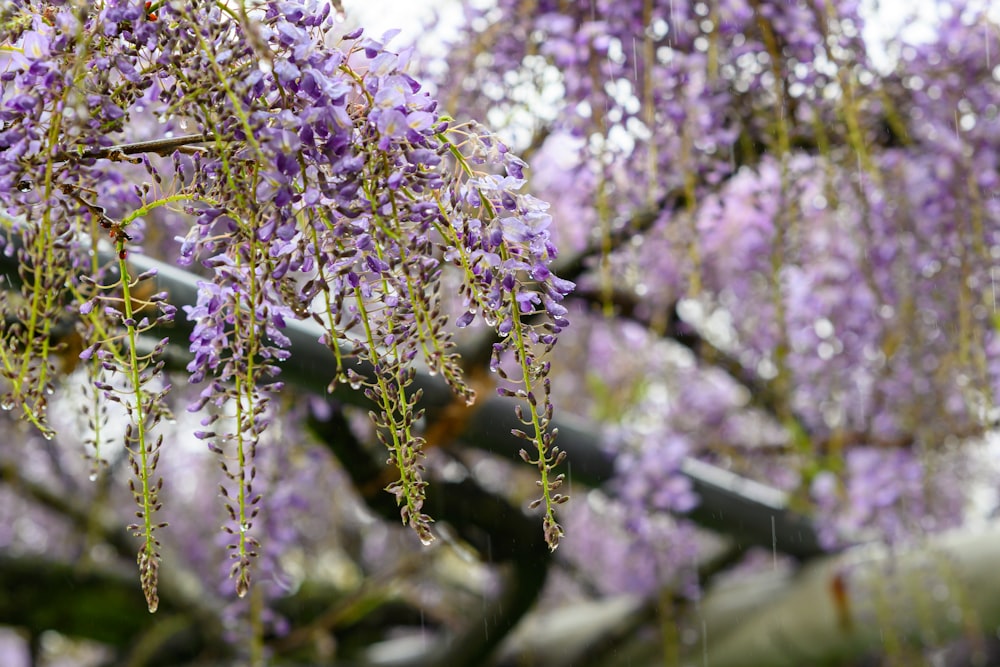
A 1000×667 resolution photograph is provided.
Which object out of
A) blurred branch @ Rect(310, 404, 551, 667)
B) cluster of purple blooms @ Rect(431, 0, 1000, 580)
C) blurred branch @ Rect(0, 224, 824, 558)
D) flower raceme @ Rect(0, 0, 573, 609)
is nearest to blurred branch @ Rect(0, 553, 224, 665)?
blurred branch @ Rect(310, 404, 551, 667)

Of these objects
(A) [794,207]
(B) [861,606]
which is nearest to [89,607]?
(B) [861,606]

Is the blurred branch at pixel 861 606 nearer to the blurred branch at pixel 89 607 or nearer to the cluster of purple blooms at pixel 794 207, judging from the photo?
the cluster of purple blooms at pixel 794 207

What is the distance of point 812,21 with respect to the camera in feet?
6.04

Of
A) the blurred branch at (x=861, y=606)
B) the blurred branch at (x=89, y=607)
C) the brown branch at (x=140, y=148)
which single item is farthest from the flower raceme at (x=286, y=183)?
the blurred branch at (x=89, y=607)

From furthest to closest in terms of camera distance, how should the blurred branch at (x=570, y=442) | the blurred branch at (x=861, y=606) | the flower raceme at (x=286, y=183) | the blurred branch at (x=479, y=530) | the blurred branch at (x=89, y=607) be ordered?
the blurred branch at (x=89, y=607) < the blurred branch at (x=861, y=606) < the blurred branch at (x=479, y=530) < the blurred branch at (x=570, y=442) < the flower raceme at (x=286, y=183)

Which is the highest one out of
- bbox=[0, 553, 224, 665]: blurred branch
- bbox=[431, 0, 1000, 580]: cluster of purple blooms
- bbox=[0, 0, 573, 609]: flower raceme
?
bbox=[431, 0, 1000, 580]: cluster of purple blooms

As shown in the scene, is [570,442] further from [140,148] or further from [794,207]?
[140,148]

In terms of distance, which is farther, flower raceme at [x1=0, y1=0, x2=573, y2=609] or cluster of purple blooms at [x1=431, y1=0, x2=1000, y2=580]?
cluster of purple blooms at [x1=431, y1=0, x2=1000, y2=580]

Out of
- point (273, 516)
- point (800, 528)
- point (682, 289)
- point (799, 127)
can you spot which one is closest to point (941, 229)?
point (799, 127)

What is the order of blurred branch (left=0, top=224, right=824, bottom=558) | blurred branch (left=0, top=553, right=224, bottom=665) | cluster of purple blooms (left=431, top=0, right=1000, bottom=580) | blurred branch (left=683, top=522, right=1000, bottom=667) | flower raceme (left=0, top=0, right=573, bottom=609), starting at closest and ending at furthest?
flower raceme (left=0, top=0, right=573, bottom=609) < blurred branch (left=0, top=224, right=824, bottom=558) < cluster of purple blooms (left=431, top=0, right=1000, bottom=580) < blurred branch (left=683, top=522, right=1000, bottom=667) < blurred branch (left=0, top=553, right=224, bottom=665)

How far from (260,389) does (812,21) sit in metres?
1.41

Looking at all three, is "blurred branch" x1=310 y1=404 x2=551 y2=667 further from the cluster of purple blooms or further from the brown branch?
the brown branch

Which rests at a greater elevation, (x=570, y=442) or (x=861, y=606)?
(x=570, y=442)

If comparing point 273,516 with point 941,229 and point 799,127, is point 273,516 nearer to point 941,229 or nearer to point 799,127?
point 799,127
